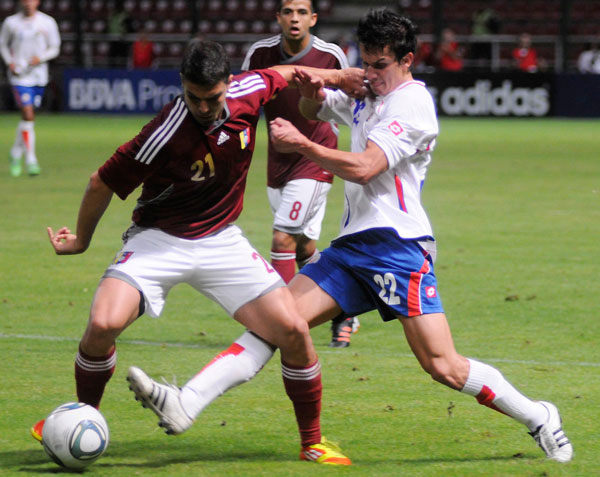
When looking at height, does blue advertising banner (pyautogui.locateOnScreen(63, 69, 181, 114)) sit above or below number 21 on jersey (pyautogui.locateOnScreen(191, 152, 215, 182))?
below

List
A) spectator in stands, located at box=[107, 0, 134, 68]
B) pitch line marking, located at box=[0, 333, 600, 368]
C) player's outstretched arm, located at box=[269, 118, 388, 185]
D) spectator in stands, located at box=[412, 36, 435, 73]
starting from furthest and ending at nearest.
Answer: spectator in stands, located at box=[107, 0, 134, 68], spectator in stands, located at box=[412, 36, 435, 73], pitch line marking, located at box=[0, 333, 600, 368], player's outstretched arm, located at box=[269, 118, 388, 185]

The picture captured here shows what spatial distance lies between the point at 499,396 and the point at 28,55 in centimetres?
1315

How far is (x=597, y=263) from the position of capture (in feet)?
31.1

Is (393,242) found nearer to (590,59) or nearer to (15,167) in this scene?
(15,167)

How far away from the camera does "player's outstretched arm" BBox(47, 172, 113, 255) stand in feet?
14.9

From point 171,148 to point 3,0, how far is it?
30949mm

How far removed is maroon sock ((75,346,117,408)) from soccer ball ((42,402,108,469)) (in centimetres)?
17

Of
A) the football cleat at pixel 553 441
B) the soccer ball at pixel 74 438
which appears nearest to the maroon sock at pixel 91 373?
the soccer ball at pixel 74 438

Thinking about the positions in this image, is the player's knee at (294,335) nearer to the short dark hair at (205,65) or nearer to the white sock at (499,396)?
the white sock at (499,396)

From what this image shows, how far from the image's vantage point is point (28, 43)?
16.2 meters

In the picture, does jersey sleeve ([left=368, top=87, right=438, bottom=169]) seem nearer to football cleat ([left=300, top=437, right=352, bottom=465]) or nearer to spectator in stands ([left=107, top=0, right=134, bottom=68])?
football cleat ([left=300, top=437, right=352, bottom=465])

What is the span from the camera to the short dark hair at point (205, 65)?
429 centimetres

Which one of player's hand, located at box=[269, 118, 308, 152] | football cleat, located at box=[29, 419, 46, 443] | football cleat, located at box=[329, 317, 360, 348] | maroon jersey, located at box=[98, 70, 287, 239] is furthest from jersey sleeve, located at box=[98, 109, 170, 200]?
football cleat, located at box=[329, 317, 360, 348]

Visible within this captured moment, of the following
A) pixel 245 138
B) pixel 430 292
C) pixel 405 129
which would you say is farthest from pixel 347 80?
pixel 430 292
